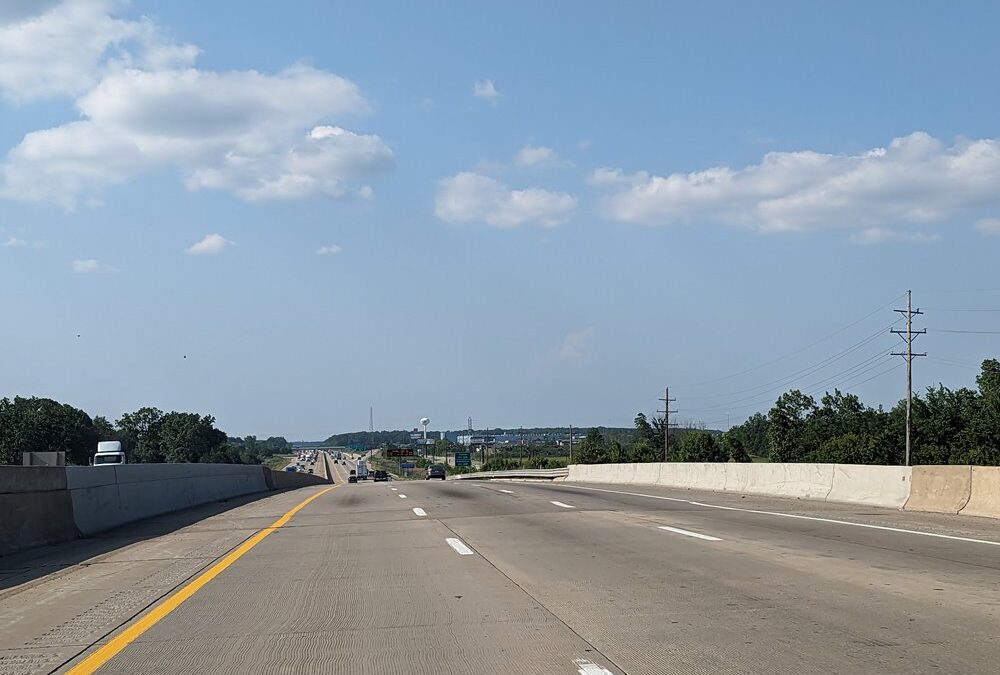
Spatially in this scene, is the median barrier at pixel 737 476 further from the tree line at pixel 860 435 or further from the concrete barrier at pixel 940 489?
the tree line at pixel 860 435

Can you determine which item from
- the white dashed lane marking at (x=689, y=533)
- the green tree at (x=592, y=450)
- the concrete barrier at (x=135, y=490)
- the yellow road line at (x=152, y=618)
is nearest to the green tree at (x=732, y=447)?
the green tree at (x=592, y=450)

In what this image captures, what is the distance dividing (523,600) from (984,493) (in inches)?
592

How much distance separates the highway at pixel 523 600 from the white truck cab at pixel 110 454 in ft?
121

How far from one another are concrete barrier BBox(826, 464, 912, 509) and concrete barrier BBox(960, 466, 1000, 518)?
2.28m

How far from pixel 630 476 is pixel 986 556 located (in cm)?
3839

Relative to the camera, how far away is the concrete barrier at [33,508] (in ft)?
50.8

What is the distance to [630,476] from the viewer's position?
51188 mm

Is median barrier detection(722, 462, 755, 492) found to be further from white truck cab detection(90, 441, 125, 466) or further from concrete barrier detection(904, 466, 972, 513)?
white truck cab detection(90, 441, 125, 466)

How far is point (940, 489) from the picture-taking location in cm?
2266

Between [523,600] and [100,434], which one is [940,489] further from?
[100,434]

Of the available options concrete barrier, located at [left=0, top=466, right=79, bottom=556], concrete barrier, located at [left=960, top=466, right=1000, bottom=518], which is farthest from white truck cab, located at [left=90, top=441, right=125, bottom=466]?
concrete barrier, located at [left=960, top=466, right=1000, bottom=518]

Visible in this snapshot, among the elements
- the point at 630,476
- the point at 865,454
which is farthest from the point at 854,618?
the point at 865,454

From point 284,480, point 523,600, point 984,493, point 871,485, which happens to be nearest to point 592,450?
point 284,480

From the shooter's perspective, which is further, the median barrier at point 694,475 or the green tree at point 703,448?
the green tree at point 703,448
